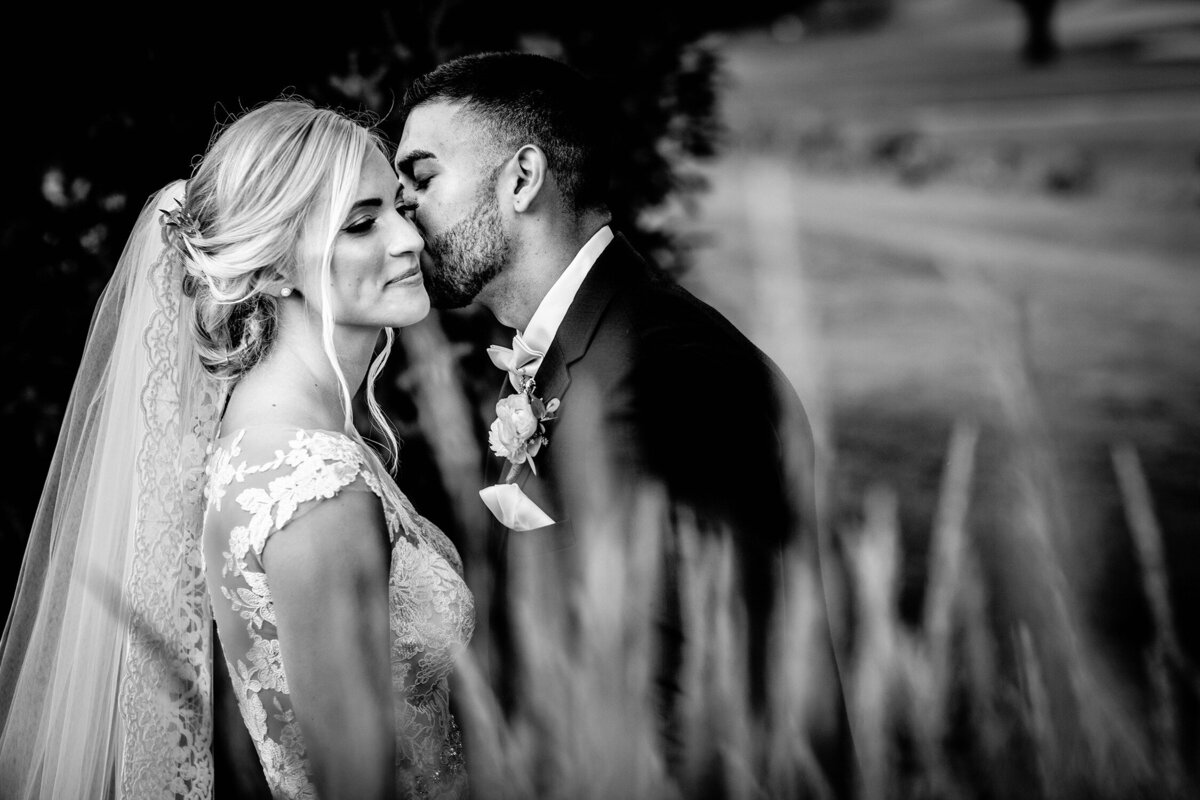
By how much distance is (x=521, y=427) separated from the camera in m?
2.39

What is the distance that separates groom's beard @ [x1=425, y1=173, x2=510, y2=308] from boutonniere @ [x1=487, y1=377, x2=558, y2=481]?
0.33 meters

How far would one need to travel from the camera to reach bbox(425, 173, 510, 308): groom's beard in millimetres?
2562

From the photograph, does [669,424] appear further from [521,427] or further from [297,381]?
[297,381]

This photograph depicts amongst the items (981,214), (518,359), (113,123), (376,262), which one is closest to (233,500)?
(376,262)

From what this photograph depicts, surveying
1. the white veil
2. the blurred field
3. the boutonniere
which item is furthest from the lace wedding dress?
the blurred field

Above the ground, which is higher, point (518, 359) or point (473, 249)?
point (473, 249)

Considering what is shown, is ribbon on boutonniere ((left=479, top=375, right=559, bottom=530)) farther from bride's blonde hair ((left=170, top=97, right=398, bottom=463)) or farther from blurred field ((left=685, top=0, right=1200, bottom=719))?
blurred field ((left=685, top=0, right=1200, bottom=719))

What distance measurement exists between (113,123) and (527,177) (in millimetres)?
1387

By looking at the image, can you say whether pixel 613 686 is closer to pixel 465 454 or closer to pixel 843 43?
pixel 465 454

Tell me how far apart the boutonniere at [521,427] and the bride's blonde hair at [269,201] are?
15.6 inches

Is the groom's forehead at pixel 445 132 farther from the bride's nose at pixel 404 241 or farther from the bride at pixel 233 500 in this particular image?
the bride's nose at pixel 404 241

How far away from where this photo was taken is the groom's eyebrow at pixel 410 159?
2609 millimetres

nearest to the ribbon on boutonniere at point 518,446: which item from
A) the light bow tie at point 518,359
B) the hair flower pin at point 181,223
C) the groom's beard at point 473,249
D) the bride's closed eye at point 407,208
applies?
the light bow tie at point 518,359

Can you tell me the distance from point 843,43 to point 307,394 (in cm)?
508
